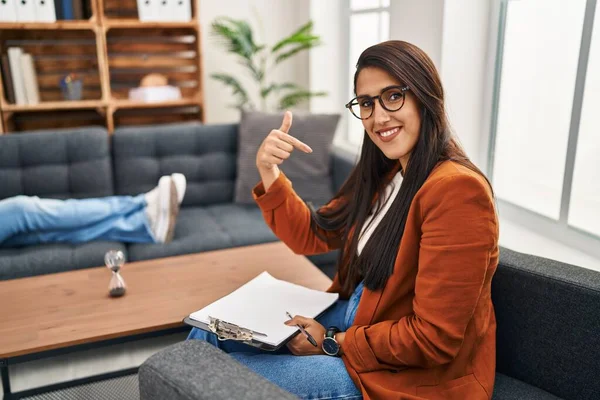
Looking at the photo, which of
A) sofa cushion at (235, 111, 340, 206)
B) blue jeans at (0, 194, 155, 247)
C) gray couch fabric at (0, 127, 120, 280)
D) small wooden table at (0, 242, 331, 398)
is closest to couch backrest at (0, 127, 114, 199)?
gray couch fabric at (0, 127, 120, 280)

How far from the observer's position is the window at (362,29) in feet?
10.3

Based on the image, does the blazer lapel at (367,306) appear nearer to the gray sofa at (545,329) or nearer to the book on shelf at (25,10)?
the gray sofa at (545,329)

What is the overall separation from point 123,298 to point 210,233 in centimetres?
78

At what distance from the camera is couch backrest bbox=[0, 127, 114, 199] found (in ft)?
8.32

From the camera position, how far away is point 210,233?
247 cm

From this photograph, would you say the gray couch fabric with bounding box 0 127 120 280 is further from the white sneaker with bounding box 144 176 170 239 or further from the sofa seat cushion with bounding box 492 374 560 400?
the sofa seat cushion with bounding box 492 374 560 400

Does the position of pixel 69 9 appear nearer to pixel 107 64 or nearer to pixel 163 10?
pixel 107 64

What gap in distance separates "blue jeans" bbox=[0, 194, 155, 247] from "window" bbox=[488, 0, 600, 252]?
1550 millimetres

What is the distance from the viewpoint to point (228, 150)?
2.94 m

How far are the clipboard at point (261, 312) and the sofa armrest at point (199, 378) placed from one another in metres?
0.36

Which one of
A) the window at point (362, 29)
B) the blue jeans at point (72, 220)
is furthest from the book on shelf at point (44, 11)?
the window at point (362, 29)

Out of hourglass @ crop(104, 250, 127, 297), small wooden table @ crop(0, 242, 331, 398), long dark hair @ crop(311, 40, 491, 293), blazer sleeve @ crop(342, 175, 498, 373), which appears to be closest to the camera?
blazer sleeve @ crop(342, 175, 498, 373)

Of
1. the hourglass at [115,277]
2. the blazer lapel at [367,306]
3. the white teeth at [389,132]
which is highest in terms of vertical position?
the white teeth at [389,132]

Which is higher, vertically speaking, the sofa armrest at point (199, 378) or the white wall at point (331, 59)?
the white wall at point (331, 59)
